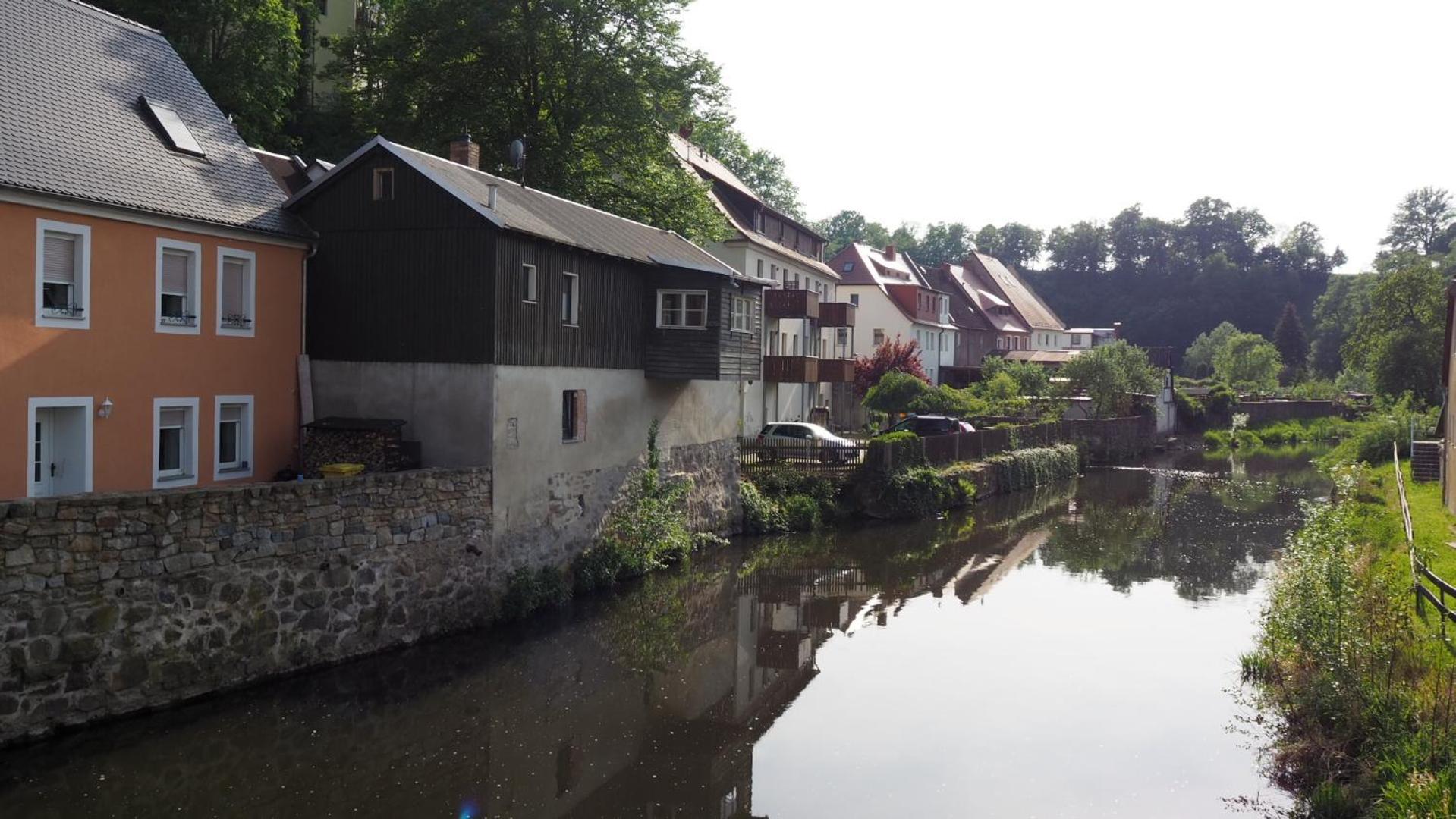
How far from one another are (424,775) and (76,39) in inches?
581

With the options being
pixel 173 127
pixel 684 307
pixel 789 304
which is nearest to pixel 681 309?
pixel 684 307

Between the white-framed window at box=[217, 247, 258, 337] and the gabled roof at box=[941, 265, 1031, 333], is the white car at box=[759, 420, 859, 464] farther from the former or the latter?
the gabled roof at box=[941, 265, 1031, 333]

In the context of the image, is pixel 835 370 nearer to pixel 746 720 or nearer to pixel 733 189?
pixel 733 189

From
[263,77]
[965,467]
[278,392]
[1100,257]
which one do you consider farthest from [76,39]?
[1100,257]

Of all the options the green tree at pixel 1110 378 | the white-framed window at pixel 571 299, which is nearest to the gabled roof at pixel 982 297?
the green tree at pixel 1110 378

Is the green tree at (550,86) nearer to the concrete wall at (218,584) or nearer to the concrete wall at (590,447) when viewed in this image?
the concrete wall at (590,447)

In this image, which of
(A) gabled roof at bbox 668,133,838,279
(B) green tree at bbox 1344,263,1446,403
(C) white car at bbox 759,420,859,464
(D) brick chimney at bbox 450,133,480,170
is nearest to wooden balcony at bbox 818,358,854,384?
(C) white car at bbox 759,420,859,464

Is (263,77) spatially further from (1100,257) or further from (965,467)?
(1100,257)

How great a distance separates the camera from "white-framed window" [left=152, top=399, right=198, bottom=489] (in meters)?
17.9

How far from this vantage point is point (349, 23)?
1794 inches

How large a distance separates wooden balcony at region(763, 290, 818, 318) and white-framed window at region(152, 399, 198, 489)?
22683 millimetres

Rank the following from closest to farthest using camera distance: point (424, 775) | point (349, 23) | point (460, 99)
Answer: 1. point (424, 775)
2. point (460, 99)
3. point (349, 23)

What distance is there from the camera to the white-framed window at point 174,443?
58.9 feet

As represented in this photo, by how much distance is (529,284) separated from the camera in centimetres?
2058
